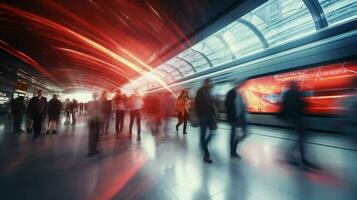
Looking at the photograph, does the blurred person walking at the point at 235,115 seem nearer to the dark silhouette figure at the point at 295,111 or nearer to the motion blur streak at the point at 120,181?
the dark silhouette figure at the point at 295,111

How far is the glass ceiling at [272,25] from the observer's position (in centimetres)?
546

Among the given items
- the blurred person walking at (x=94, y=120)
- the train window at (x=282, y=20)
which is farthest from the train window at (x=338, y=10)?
the blurred person walking at (x=94, y=120)

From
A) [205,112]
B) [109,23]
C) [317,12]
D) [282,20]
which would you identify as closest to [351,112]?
[205,112]

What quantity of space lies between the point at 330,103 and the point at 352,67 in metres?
1.32

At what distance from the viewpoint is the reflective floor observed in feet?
7.25

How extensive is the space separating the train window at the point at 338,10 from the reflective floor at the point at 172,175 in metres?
4.35

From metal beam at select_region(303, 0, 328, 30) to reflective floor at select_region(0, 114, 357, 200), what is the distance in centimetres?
424

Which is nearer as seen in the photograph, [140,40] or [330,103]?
[330,103]

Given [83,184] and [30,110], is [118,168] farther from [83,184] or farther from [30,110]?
[30,110]

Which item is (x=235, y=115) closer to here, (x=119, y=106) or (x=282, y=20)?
(x=119, y=106)

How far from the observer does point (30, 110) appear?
6.11 meters

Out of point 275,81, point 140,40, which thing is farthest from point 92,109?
point 275,81

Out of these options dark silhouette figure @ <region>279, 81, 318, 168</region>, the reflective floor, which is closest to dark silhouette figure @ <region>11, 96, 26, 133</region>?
the reflective floor

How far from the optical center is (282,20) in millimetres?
7309
